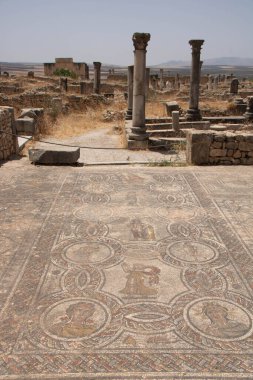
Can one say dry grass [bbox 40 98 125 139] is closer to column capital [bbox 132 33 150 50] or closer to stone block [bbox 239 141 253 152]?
column capital [bbox 132 33 150 50]

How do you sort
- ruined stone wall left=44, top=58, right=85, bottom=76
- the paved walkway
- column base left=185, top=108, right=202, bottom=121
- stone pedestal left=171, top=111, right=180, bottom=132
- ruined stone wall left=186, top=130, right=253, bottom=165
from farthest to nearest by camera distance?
ruined stone wall left=44, top=58, right=85, bottom=76, column base left=185, top=108, right=202, bottom=121, stone pedestal left=171, top=111, right=180, bottom=132, the paved walkway, ruined stone wall left=186, top=130, right=253, bottom=165

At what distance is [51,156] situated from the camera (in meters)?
7.89

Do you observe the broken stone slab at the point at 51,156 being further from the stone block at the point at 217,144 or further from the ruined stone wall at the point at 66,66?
the ruined stone wall at the point at 66,66

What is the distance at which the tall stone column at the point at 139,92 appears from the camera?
9.86 meters

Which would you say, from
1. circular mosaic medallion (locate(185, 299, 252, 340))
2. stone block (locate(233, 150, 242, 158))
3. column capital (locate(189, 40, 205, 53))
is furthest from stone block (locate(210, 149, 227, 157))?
column capital (locate(189, 40, 205, 53))

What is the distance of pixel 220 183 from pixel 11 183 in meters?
3.82

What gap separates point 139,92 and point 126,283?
7705mm

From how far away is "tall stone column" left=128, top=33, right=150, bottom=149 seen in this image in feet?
32.3

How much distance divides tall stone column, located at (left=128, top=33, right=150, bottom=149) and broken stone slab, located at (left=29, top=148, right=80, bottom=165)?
3.06 meters

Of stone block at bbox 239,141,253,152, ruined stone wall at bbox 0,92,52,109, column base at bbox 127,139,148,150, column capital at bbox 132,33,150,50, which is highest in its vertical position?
column capital at bbox 132,33,150,50

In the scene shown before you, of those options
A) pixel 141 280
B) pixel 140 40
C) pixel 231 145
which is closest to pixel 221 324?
pixel 141 280

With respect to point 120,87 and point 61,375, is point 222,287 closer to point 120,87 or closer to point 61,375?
point 61,375

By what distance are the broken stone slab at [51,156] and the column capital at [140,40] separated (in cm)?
394

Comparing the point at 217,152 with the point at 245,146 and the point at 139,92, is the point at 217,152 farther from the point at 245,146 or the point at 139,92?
the point at 139,92
